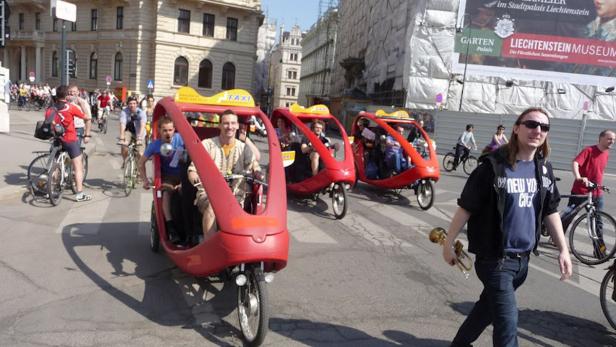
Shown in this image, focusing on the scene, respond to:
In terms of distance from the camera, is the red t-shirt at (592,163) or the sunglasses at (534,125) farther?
the red t-shirt at (592,163)

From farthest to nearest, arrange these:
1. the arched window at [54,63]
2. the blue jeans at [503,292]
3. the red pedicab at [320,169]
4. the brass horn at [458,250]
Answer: the arched window at [54,63] → the red pedicab at [320,169] → the brass horn at [458,250] → the blue jeans at [503,292]

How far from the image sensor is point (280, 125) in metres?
9.91

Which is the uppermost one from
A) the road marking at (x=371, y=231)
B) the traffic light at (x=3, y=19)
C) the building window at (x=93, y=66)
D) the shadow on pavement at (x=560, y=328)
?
the building window at (x=93, y=66)

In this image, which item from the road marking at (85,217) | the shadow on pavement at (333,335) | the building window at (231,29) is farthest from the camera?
the building window at (231,29)

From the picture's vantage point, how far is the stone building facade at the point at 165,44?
4269 centimetres

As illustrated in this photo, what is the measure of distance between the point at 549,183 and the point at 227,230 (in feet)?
7.02

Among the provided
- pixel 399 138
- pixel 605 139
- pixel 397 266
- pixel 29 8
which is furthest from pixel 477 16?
pixel 29 8

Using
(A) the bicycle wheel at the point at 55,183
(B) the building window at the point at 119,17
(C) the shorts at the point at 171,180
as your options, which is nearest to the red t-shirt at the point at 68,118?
(A) the bicycle wheel at the point at 55,183

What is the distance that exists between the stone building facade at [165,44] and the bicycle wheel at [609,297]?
4182 centimetres

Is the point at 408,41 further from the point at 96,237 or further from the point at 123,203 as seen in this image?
the point at 96,237

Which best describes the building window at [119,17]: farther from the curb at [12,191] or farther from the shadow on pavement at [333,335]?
the shadow on pavement at [333,335]

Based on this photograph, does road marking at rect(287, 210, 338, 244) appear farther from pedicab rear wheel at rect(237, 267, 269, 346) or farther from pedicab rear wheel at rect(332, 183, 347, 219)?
pedicab rear wheel at rect(237, 267, 269, 346)

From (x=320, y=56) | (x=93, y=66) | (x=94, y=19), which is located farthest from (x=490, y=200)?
(x=320, y=56)

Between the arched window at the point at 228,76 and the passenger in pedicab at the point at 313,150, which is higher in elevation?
the arched window at the point at 228,76
